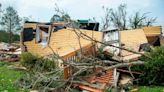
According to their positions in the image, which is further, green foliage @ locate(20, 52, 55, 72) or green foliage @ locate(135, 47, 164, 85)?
green foliage @ locate(20, 52, 55, 72)

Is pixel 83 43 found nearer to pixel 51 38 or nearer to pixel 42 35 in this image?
pixel 51 38

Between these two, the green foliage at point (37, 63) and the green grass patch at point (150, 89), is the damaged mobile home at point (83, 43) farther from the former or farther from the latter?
the green grass patch at point (150, 89)

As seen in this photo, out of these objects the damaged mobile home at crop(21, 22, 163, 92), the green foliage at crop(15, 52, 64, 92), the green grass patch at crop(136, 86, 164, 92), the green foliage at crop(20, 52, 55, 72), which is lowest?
the green grass patch at crop(136, 86, 164, 92)

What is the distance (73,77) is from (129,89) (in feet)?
6.75

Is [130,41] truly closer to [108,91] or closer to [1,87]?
[108,91]

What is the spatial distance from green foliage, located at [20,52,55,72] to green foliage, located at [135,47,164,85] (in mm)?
4150

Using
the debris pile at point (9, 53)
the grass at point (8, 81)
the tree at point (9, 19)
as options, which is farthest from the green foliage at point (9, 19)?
the grass at point (8, 81)

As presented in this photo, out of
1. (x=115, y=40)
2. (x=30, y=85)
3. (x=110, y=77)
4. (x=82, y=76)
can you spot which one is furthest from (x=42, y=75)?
(x=115, y=40)

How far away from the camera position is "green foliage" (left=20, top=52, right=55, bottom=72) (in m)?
13.8

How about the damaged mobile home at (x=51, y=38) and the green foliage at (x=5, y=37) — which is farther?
the green foliage at (x=5, y=37)

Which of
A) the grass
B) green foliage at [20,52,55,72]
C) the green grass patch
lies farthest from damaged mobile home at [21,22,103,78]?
the green grass patch

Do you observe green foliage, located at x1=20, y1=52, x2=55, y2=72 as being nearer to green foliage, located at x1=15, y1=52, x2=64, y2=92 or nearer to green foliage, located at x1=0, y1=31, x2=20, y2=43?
green foliage, located at x1=15, y1=52, x2=64, y2=92

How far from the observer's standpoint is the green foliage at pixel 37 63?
13798mm

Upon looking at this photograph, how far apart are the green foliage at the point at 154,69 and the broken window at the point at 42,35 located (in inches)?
372
